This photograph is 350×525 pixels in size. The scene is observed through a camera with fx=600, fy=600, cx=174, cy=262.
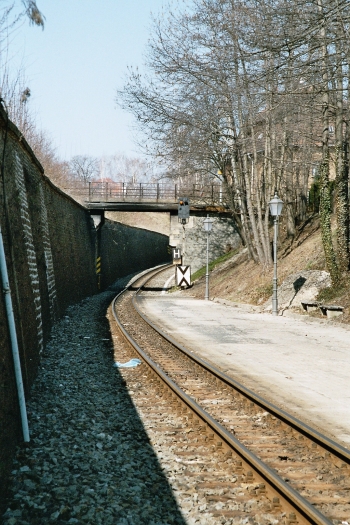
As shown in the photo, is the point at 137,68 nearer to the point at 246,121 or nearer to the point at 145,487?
the point at 246,121

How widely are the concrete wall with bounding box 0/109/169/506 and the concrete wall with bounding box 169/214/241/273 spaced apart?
7644mm

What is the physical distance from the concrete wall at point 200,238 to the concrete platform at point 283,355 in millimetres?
17243

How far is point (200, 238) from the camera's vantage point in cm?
4103

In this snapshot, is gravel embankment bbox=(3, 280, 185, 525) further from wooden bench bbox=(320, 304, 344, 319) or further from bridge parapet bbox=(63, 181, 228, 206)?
bridge parapet bbox=(63, 181, 228, 206)

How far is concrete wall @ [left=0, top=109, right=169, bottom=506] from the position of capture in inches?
263

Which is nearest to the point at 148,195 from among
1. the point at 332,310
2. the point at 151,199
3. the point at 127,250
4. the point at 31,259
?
the point at 151,199

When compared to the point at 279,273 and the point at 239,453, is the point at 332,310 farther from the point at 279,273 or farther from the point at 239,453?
the point at 239,453

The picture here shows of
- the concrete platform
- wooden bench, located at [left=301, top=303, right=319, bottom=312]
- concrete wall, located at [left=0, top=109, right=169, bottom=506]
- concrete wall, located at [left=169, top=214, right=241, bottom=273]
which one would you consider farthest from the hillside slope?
concrete wall, located at [left=0, top=109, right=169, bottom=506]

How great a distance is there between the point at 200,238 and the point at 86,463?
35.3m

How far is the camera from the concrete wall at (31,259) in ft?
21.9

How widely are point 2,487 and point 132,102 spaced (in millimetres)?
23074

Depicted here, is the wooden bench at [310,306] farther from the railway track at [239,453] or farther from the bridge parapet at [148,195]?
the bridge parapet at [148,195]

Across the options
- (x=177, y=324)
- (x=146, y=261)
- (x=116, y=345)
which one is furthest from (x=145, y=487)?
(x=146, y=261)

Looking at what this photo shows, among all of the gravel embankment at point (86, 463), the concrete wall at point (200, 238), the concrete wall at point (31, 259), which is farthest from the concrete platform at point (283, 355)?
the concrete wall at point (200, 238)
